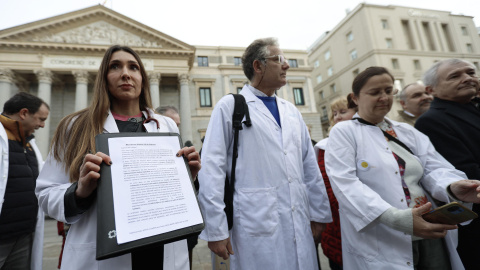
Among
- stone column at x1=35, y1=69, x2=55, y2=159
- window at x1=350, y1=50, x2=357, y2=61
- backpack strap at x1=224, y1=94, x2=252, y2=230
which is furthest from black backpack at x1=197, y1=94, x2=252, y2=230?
window at x1=350, y1=50, x2=357, y2=61

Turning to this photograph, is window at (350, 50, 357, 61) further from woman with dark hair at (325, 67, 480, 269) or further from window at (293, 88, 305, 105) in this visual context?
woman with dark hair at (325, 67, 480, 269)

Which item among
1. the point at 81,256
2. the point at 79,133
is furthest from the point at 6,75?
the point at 81,256

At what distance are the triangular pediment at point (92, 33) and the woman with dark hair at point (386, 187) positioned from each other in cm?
2121

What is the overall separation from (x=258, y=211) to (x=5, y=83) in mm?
23219

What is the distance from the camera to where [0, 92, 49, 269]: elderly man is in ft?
8.20

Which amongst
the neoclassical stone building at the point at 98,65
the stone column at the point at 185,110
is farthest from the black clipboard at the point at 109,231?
the neoclassical stone building at the point at 98,65

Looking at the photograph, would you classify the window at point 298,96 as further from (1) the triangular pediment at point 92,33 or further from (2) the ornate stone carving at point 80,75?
(2) the ornate stone carving at point 80,75

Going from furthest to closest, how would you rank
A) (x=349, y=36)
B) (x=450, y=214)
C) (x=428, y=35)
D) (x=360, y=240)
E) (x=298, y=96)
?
(x=349, y=36)
(x=428, y=35)
(x=298, y=96)
(x=360, y=240)
(x=450, y=214)

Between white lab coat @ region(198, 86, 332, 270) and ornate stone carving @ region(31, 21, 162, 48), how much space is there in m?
21.6

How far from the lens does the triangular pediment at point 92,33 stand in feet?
59.6

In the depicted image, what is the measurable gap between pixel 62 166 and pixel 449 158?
328cm

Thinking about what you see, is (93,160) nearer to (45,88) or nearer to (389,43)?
(45,88)

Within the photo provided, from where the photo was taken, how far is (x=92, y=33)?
19.9 metres

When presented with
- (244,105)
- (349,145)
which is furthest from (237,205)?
(349,145)
